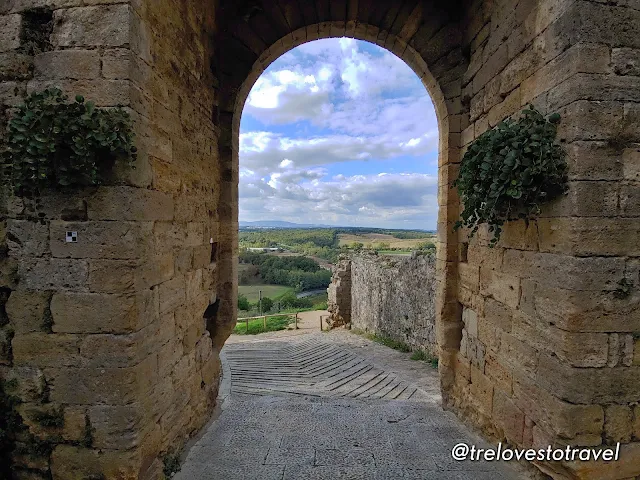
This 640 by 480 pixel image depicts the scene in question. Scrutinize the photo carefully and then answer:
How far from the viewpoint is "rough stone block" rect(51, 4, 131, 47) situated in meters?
2.49

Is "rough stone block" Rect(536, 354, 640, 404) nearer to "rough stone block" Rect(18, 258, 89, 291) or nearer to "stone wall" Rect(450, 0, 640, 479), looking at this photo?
"stone wall" Rect(450, 0, 640, 479)

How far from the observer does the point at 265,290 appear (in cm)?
3706

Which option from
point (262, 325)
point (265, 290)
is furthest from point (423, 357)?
point (265, 290)

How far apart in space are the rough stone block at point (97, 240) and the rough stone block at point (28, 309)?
0.33 meters

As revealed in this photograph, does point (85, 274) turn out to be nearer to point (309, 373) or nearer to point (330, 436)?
point (330, 436)

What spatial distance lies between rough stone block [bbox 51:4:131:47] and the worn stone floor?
10.8 feet

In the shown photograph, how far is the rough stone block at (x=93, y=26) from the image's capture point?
8.17 ft

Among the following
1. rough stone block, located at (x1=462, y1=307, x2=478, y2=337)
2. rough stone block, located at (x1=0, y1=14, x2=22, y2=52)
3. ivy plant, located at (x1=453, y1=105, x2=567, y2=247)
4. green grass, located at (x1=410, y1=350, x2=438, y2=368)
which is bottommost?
green grass, located at (x1=410, y1=350, x2=438, y2=368)

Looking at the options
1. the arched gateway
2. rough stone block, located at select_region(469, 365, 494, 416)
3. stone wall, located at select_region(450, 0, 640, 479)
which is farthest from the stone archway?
stone wall, located at select_region(450, 0, 640, 479)

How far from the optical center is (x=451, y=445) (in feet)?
12.2

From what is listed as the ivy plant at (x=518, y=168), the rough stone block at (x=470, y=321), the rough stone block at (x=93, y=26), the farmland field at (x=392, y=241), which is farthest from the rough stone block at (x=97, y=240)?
the farmland field at (x=392, y=241)

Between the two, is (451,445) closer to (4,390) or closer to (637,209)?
(637,209)

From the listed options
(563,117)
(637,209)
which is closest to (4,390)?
(563,117)

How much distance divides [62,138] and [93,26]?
78 cm
